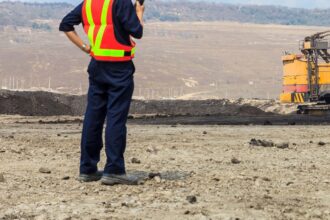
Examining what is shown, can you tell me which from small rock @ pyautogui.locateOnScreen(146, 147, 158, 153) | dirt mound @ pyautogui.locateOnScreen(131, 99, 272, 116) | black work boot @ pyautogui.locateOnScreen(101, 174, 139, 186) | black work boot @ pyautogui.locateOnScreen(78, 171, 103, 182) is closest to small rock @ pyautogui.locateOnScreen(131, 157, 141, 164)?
small rock @ pyautogui.locateOnScreen(146, 147, 158, 153)

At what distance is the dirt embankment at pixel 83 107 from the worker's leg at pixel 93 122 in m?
19.6

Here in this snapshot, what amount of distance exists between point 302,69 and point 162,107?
724cm

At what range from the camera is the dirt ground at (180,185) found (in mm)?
5035

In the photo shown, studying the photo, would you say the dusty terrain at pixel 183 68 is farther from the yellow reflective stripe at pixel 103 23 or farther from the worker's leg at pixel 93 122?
the yellow reflective stripe at pixel 103 23

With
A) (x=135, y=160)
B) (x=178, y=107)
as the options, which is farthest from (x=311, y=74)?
(x=135, y=160)

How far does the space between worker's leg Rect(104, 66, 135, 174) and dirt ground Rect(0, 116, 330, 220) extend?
0.33m

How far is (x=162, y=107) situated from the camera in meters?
35.2

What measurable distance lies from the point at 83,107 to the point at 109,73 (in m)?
27.6

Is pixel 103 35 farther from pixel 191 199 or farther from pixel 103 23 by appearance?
pixel 191 199

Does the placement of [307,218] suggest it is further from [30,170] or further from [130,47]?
[30,170]

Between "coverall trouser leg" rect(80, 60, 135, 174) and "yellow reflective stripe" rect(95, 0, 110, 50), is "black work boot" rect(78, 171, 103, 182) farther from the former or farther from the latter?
"yellow reflective stripe" rect(95, 0, 110, 50)

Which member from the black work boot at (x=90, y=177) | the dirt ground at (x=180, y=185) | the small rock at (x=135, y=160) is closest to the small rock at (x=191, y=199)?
the dirt ground at (x=180, y=185)

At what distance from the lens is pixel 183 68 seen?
116062 mm

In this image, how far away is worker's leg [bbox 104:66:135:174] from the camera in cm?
660
